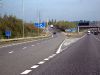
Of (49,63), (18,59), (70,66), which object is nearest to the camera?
(70,66)

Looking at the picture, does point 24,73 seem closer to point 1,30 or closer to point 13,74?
point 13,74

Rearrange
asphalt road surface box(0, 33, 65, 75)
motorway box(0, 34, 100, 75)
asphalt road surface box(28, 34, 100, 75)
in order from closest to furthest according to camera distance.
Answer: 1. asphalt road surface box(28, 34, 100, 75)
2. motorway box(0, 34, 100, 75)
3. asphalt road surface box(0, 33, 65, 75)

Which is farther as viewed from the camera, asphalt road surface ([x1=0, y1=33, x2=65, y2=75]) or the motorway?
asphalt road surface ([x1=0, y1=33, x2=65, y2=75])

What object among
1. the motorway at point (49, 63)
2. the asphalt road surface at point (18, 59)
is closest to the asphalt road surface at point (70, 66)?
the motorway at point (49, 63)

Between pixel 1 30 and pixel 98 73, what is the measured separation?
61261mm

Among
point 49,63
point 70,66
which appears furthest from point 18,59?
point 70,66

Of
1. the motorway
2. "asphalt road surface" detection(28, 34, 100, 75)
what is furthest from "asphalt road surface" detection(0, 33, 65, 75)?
"asphalt road surface" detection(28, 34, 100, 75)

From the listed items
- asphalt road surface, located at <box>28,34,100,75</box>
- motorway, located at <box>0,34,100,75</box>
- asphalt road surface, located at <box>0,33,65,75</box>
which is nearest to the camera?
asphalt road surface, located at <box>28,34,100,75</box>

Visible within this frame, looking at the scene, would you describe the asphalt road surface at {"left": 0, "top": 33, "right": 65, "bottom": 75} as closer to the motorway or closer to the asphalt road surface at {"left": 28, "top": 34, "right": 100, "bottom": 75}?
the motorway

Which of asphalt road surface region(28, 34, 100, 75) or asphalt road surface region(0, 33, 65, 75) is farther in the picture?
asphalt road surface region(0, 33, 65, 75)

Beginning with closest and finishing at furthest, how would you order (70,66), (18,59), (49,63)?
(70,66) → (49,63) → (18,59)

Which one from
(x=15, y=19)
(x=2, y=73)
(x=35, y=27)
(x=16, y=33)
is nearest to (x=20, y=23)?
(x=15, y=19)

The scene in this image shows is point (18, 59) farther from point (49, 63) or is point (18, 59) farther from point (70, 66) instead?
point (70, 66)

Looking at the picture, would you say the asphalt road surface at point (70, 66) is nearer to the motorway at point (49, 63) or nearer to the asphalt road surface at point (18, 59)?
the motorway at point (49, 63)
